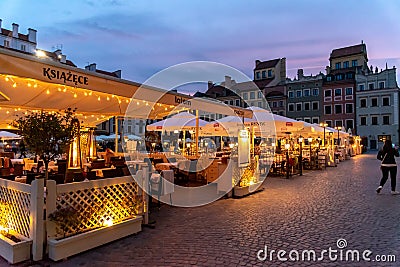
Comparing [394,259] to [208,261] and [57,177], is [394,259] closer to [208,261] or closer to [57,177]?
[208,261]

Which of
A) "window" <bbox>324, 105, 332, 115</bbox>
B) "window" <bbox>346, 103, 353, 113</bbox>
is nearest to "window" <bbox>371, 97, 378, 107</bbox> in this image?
"window" <bbox>346, 103, 353, 113</bbox>

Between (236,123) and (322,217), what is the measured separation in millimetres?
6471

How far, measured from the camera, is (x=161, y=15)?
688 inches

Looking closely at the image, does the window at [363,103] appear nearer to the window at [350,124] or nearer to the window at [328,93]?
the window at [350,124]

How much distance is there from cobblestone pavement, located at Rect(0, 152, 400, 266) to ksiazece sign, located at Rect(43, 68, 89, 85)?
2.77 m

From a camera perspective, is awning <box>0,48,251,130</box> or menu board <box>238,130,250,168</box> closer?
awning <box>0,48,251,130</box>

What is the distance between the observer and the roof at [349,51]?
161 feet

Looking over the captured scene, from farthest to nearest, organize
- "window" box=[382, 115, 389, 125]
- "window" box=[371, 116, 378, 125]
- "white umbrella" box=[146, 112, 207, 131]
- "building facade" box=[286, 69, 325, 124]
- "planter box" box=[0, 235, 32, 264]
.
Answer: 1. "building facade" box=[286, 69, 325, 124]
2. "window" box=[371, 116, 378, 125]
3. "window" box=[382, 115, 389, 125]
4. "white umbrella" box=[146, 112, 207, 131]
5. "planter box" box=[0, 235, 32, 264]

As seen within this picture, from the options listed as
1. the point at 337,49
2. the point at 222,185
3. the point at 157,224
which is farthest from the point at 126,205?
the point at 337,49

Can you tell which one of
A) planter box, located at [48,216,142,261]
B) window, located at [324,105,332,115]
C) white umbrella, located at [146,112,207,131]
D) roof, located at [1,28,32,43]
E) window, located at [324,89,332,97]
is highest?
roof, located at [1,28,32,43]

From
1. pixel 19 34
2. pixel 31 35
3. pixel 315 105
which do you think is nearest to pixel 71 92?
pixel 19 34

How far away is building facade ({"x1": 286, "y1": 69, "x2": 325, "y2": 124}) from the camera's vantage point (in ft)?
159

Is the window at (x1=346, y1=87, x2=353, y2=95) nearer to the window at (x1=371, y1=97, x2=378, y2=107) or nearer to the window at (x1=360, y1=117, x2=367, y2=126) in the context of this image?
the window at (x1=371, y1=97, x2=378, y2=107)

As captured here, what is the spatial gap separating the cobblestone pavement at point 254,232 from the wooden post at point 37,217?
213 millimetres
